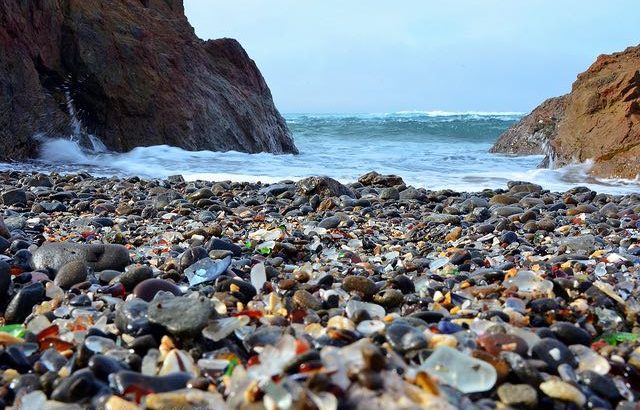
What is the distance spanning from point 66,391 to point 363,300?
0.95 m

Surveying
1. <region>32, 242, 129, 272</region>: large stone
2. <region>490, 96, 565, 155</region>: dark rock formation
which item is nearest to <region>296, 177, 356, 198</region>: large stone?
<region>32, 242, 129, 272</region>: large stone

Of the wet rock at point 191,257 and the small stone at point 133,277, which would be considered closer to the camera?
the small stone at point 133,277

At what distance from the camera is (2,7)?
8273 millimetres

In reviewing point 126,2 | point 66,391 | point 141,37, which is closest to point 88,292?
point 66,391

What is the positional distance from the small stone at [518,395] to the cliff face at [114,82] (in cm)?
814

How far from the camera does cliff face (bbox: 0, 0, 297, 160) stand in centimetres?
832

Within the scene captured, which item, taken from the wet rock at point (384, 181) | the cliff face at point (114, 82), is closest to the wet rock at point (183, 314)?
the wet rock at point (384, 181)

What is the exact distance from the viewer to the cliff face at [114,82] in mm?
8320

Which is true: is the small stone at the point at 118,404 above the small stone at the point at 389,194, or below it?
above

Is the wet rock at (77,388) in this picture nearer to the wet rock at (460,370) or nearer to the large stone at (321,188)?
the wet rock at (460,370)

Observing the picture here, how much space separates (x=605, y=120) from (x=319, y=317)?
27.9ft

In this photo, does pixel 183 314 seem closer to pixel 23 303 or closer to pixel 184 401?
pixel 184 401

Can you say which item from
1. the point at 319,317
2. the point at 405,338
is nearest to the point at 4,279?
the point at 319,317

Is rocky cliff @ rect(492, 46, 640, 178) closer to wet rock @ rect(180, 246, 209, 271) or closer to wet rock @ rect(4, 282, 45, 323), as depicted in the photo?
wet rock @ rect(180, 246, 209, 271)
